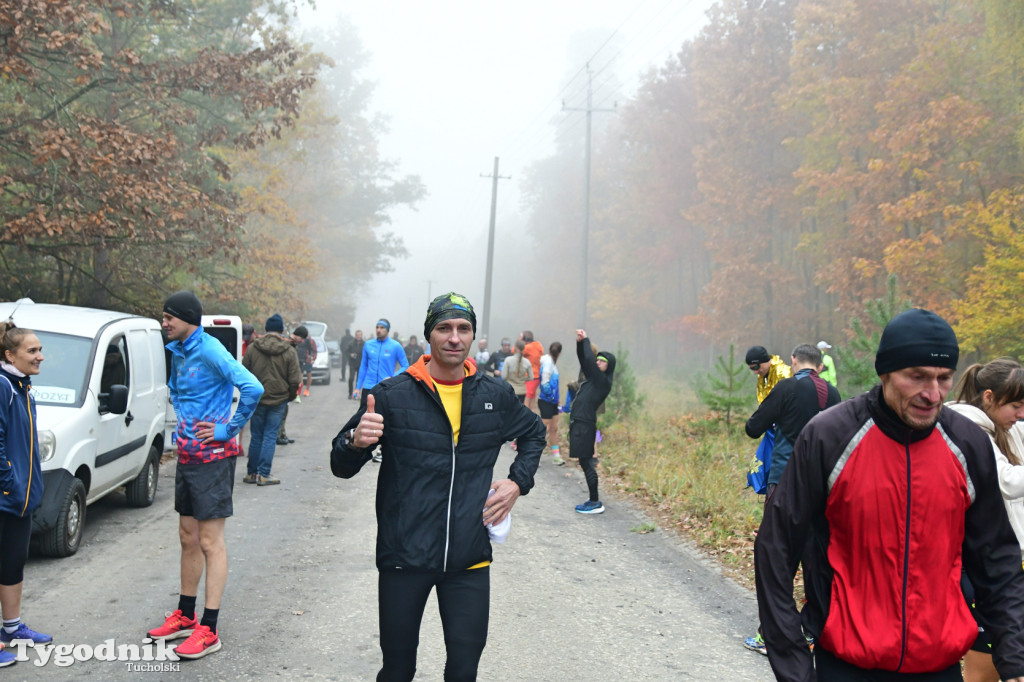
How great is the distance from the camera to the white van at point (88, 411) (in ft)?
24.3

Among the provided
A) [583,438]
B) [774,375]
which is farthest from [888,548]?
[583,438]

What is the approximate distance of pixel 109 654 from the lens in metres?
5.37

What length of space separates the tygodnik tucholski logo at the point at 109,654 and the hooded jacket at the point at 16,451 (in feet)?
2.82

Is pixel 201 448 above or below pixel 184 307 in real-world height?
below

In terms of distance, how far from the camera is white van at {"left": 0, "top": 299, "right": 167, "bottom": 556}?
24.3ft

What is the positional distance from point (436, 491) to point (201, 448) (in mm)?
2351

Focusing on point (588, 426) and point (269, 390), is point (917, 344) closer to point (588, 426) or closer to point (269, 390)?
point (588, 426)

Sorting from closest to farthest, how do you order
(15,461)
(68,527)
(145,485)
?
1. (15,461)
2. (68,527)
3. (145,485)

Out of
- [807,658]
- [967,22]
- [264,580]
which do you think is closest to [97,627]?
[264,580]

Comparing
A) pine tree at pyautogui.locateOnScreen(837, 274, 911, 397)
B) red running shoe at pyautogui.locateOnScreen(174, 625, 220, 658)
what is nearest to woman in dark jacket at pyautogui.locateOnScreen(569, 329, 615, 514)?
pine tree at pyautogui.locateOnScreen(837, 274, 911, 397)

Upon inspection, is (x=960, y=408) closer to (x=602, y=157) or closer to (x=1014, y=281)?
(x=1014, y=281)

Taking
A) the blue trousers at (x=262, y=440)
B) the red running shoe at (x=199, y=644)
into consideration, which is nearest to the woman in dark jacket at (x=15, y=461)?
the red running shoe at (x=199, y=644)

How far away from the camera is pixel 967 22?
23000mm

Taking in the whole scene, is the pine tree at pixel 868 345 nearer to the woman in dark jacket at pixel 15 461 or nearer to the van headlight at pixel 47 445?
the van headlight at pixel 47 445
